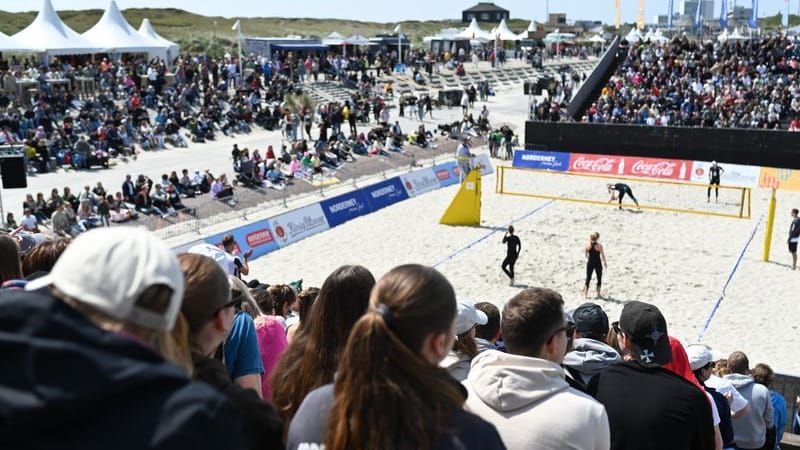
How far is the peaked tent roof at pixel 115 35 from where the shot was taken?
107 ft

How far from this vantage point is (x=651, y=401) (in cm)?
325

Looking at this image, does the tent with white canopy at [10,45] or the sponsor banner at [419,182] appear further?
the tent with white canopy at [10,45]

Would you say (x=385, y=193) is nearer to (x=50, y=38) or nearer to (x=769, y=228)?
(x=769, y=228)

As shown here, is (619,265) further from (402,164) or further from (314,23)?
(314,23)

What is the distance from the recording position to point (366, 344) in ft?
6.86

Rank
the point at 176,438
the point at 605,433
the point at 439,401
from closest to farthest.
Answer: the point at 176,438 → the point at 439,401 → the point at 605,433

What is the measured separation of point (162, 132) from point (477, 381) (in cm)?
2795

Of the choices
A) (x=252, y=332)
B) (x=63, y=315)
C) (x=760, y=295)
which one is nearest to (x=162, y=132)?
(x=760, y=295)

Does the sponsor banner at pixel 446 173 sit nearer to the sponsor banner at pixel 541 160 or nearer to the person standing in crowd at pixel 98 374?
the sponsor banner at pixel 541 160

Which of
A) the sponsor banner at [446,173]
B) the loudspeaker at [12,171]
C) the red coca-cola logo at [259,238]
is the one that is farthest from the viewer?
the sponsor banner at [446,173]

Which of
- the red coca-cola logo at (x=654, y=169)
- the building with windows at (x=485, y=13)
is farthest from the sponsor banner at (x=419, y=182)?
the building with windows at (x=485, y=13)

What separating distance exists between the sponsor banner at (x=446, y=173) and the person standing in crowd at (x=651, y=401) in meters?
21.4

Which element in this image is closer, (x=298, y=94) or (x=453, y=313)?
(x=453, y=313)

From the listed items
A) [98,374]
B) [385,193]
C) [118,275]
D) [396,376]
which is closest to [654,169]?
[385,193]
